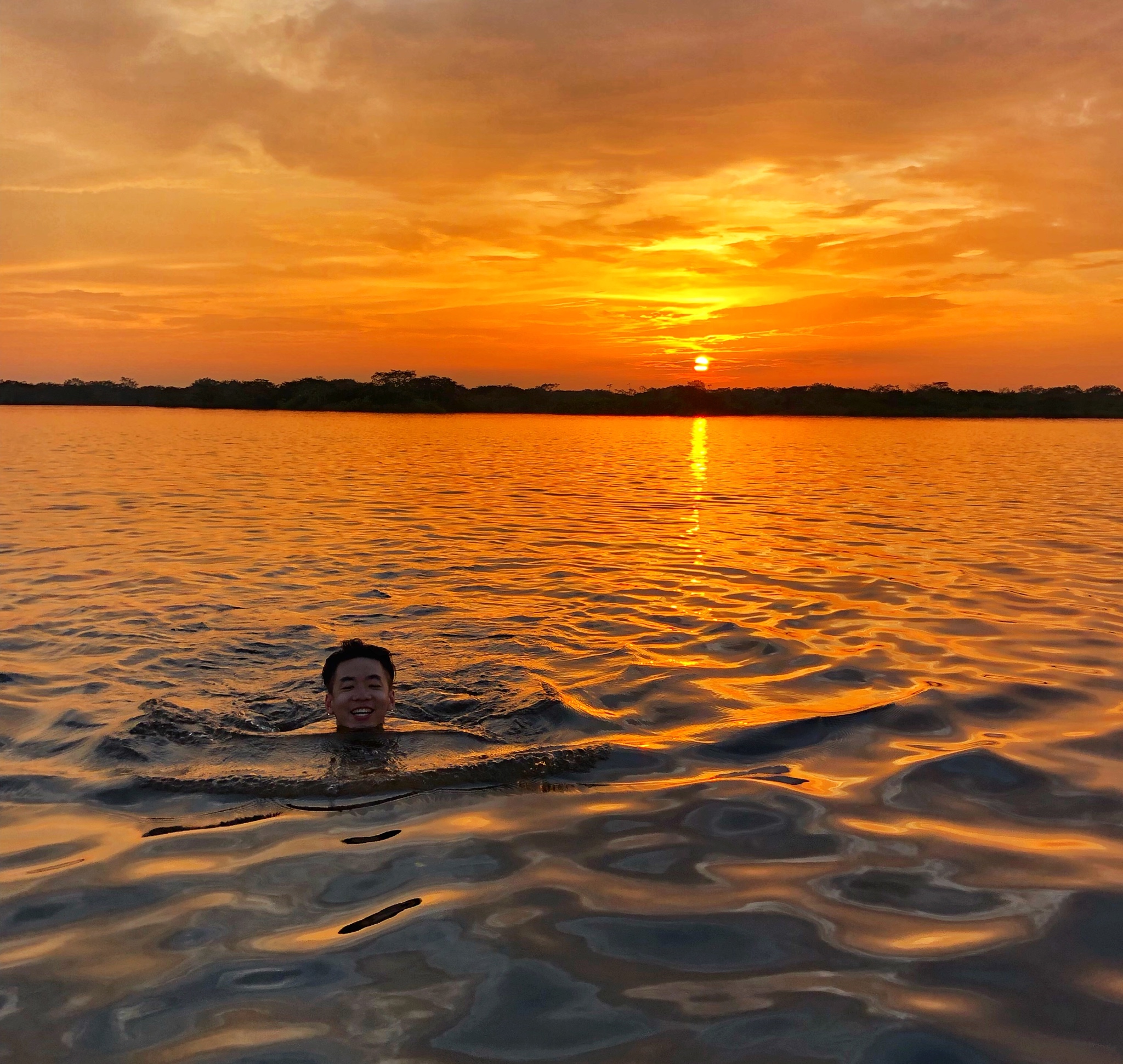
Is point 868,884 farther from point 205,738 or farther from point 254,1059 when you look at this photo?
point 205,738

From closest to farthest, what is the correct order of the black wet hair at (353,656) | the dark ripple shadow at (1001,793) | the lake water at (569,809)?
the lake water at (569,809) → the dark ripple shadow at (1001,793) → the black wet hair at (353,656)

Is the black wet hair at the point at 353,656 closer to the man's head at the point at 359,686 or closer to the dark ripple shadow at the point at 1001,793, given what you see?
the man's head at the point at 359,686

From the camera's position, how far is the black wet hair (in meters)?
8.66

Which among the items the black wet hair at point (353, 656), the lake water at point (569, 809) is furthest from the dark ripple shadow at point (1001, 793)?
the black wet hair at point (353, 656)

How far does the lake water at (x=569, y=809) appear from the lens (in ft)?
13.7

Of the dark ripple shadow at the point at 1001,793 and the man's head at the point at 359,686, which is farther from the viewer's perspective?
the man's head at the point at 359,686

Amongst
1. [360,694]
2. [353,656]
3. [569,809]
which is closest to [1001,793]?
[569,809]

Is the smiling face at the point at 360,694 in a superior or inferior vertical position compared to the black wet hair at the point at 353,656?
inferior

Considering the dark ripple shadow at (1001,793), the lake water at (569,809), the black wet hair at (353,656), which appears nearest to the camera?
Answer: the lake water at (569,809)

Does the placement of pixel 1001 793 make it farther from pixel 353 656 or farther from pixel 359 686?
pixel 353 656

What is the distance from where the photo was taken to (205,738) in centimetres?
820

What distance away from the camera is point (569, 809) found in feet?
21.5

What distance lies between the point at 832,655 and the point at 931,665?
100 centimetres

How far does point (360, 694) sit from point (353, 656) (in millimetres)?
404
